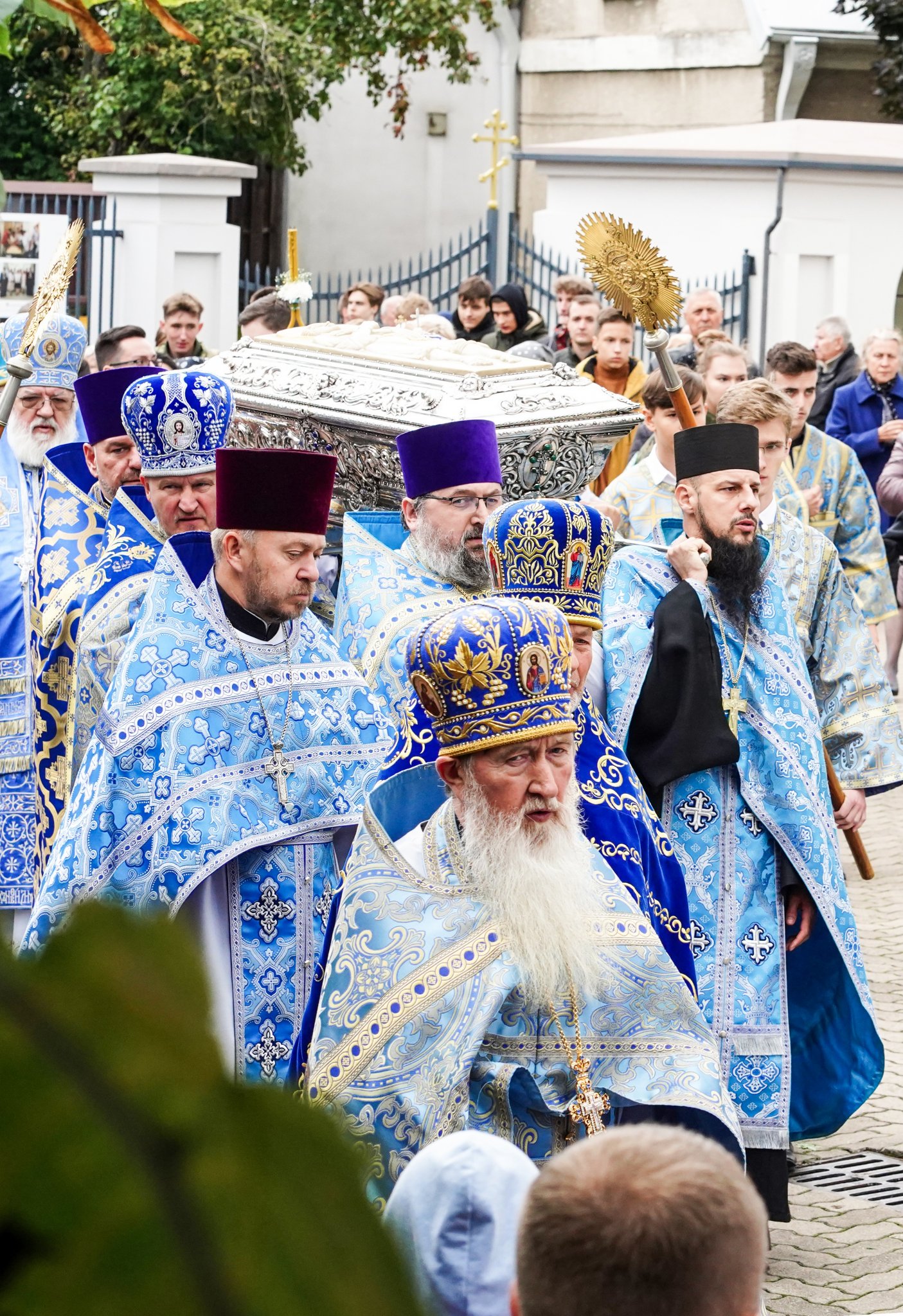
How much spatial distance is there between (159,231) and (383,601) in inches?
394

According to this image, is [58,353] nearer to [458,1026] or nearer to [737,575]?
[737,575]

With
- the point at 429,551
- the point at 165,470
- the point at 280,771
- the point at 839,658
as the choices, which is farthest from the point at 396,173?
the point at 280,771

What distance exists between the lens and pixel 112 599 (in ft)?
15.7

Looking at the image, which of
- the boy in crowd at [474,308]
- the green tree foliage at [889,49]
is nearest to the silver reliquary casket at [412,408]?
the boy in crowd at [474,308]

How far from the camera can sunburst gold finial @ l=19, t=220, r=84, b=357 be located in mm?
5898

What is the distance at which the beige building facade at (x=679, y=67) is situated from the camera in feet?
76.9

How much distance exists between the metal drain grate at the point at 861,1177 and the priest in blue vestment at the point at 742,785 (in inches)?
15.4

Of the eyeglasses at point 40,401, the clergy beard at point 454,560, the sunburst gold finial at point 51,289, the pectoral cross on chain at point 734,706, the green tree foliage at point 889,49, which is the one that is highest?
the green tree foliage at point 889,49

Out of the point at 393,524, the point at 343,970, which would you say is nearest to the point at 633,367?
the point at 393,524

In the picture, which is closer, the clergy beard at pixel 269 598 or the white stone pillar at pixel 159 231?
the clergy beard at pixel 269 598

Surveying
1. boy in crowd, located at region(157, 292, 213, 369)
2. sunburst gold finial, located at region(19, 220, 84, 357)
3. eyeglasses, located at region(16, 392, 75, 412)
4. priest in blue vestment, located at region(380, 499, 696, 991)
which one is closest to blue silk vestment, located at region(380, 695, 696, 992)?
priest in blue vestment, located at region(380, 499, 696, 991)

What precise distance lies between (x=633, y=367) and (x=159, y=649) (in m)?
5.74

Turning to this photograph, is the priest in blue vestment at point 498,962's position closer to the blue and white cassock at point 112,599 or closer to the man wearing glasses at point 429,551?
the blue and white cassock at point 112,599

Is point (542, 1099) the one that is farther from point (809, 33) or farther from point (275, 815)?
point (809, 33)
